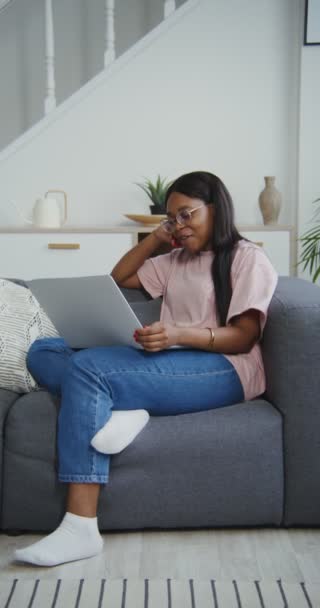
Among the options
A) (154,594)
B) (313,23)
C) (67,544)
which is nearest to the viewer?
(154,594)

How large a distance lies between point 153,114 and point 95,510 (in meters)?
2.97

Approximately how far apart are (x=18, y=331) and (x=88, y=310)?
1.02 feet

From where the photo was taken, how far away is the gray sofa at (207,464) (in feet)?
6.28

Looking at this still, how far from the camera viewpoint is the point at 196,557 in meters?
1.82

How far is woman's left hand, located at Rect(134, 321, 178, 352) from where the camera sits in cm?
190

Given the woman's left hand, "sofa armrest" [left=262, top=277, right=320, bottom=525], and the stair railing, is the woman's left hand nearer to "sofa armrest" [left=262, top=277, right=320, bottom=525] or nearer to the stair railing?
"sofa armrest" [left=262, top=277, right=320, bottom=525]

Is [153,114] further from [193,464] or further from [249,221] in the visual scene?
[193,464]

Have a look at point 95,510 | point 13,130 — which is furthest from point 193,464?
point 13,130

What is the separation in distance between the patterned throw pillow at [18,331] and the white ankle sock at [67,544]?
1.46ft

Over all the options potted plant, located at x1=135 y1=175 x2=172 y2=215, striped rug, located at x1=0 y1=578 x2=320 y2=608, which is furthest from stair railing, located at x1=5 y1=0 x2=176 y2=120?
striped rug, located at x1=0 y1=578 x2=320 y2=608

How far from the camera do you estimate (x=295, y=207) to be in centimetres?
445

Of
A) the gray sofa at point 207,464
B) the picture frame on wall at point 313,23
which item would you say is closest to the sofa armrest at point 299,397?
the gray sofa at point 207,464

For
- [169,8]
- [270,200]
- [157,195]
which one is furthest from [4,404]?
[169,8]

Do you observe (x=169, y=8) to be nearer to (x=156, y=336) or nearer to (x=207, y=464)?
(x=156, y=336)
